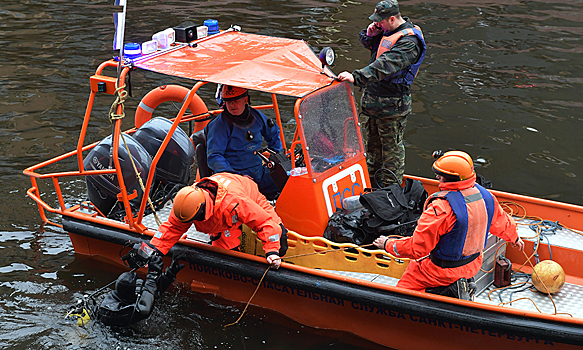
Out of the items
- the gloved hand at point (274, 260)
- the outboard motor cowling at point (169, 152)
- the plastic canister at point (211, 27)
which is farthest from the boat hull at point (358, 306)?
the plastic canister at point (211, 27)

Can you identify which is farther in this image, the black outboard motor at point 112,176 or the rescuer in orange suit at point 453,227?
the black outboard motor at point 112,176

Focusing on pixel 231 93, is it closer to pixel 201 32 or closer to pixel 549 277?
pixel 201 32

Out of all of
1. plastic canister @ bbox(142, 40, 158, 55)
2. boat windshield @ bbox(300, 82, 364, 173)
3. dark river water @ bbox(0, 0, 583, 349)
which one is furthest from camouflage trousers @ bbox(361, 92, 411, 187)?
plastic canister @ bbox(142, 40, 158, 55)

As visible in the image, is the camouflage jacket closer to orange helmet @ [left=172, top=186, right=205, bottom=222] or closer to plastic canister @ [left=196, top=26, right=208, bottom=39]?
plastic canister @ [left=196, top=26, right=208, bottom=39]

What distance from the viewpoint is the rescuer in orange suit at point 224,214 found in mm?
4551

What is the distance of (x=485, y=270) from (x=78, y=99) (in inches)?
318

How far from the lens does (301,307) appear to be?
5.17 m

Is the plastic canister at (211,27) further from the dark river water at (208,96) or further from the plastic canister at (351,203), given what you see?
the plastic canister at (351,203)

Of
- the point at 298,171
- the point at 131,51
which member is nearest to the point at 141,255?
the point at 298,171

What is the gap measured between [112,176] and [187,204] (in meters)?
1.62

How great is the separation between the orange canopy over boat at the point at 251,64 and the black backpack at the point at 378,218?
113 centimetres

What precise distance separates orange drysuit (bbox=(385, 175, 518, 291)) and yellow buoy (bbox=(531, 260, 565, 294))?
1.37 feet

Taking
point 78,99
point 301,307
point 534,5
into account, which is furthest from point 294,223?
point 534,5

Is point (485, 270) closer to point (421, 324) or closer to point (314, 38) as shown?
point (421, 324)
